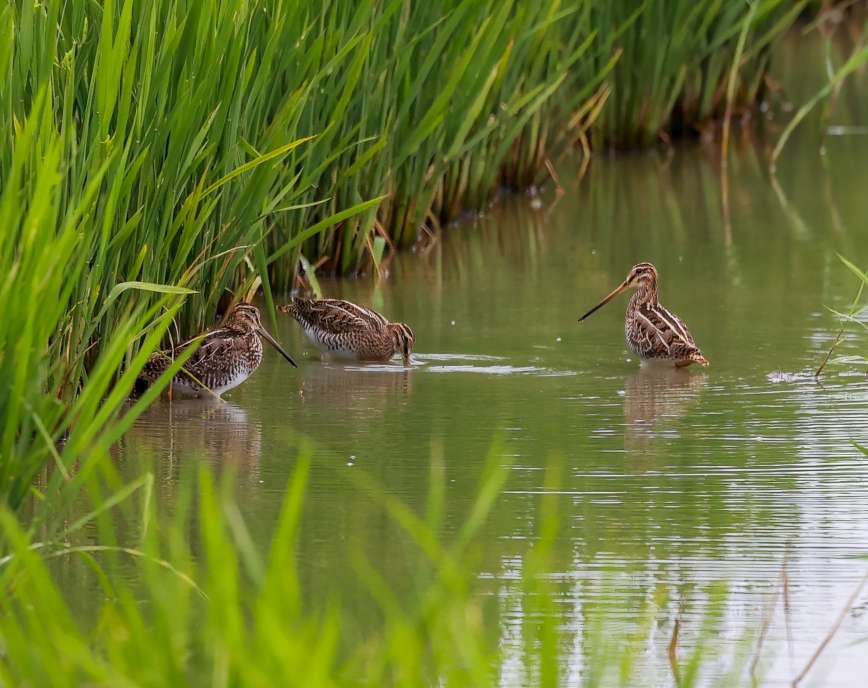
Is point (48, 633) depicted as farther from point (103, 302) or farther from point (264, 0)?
point (264, 0)

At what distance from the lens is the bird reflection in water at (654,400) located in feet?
20.6

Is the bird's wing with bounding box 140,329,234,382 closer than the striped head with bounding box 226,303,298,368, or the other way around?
the bird's wing with bounding box 140,329,234,382

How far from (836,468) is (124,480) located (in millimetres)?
2183

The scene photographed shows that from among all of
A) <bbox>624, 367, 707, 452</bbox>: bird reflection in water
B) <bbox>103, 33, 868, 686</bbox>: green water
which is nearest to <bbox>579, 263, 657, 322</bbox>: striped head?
<bbox>103, 33, 868, 686</bbox>: green water

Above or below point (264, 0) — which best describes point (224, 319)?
below

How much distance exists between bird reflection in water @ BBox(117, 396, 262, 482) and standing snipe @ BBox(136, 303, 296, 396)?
73mm

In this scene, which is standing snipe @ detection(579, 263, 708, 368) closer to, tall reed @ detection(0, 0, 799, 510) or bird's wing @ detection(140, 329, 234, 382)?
tall reed @ detection(0, 0, 799, 510)

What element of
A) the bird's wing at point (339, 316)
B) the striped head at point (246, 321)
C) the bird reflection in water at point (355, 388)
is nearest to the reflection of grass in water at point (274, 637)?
the bird reflection in water at point (355, 388)

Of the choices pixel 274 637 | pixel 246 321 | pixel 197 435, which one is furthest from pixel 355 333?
pixel 274 637

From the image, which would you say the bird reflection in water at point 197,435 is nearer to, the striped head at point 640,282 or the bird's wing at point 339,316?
the bird's wing at point 339,316

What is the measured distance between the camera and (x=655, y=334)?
7.55 metres

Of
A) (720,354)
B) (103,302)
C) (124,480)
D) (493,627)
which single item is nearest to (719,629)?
(493,627)

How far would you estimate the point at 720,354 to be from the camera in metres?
7.66

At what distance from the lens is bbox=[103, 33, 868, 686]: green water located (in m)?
4.57
